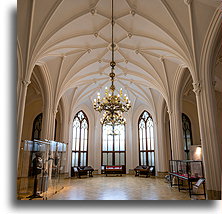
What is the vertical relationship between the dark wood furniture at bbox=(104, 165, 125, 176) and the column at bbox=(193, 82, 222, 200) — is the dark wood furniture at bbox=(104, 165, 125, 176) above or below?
below

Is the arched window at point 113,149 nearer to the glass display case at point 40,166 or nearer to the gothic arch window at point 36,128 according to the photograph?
the gothic arch window at point 36,128

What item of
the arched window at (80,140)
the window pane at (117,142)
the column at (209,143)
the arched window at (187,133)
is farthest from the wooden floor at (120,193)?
the window pane at (117,142)

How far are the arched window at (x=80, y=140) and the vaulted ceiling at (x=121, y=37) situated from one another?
557 centimetres

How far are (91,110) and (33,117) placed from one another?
5116mm

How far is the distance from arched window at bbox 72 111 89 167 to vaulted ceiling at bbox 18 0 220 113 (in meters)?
5.57

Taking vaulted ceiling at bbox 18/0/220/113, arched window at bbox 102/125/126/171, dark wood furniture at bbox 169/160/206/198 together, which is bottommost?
dark wood furniture at bbox 169/160/206/198

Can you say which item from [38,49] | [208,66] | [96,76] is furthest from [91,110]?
[208,66]

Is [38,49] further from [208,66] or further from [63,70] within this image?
[208,66]

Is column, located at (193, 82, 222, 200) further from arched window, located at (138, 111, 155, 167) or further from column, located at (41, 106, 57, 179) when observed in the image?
arched window, located at (138, 111, 155, 167)

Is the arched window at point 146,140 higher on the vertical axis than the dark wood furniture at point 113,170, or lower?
higher

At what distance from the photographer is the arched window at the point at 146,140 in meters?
16.3

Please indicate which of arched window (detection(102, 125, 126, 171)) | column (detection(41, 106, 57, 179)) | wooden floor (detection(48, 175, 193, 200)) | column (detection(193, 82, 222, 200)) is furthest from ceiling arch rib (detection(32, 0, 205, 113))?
arched window (detection(102, 125, 126, 171))

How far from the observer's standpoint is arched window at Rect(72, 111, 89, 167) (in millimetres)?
16406

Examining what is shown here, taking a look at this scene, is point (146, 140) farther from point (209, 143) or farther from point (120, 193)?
point (209, 143)
